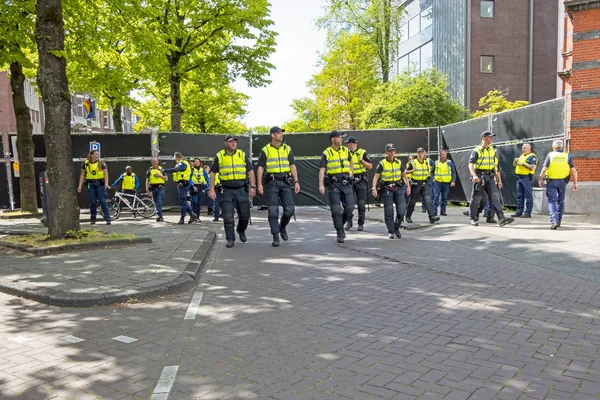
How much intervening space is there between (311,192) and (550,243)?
38.5 ft

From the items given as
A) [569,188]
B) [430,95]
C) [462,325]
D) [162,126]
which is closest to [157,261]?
[462,325]

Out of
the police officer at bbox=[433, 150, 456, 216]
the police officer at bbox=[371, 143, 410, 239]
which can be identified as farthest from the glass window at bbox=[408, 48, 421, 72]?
the police officer at bbox=[371, 143, 410, 239]

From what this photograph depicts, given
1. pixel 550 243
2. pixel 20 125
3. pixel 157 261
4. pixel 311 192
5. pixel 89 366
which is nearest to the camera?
pixel 89 366

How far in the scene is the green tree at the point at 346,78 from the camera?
33875 mm

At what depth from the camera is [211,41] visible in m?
22.5

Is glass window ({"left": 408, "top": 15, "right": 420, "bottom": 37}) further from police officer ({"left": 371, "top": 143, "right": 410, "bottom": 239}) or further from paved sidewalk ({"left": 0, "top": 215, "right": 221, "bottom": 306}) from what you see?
paved sidewalk ({"left": 0, "top": 215, "right": 221, "bottom": 306})

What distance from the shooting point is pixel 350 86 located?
116 ft

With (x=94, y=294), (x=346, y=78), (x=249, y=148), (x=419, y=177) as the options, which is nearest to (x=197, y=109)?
(x=346, y=78)

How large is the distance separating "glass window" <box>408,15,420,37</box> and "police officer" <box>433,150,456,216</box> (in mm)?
25306

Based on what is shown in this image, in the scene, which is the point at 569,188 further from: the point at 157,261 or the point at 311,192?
the point at 157,261

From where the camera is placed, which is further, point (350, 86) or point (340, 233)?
point (350, 86)

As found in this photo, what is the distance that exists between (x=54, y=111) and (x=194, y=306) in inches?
228

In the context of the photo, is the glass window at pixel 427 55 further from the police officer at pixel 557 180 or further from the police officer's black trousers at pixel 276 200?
the police officer's black trousers at pixel 276 200

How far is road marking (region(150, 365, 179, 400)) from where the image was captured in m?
3.27
